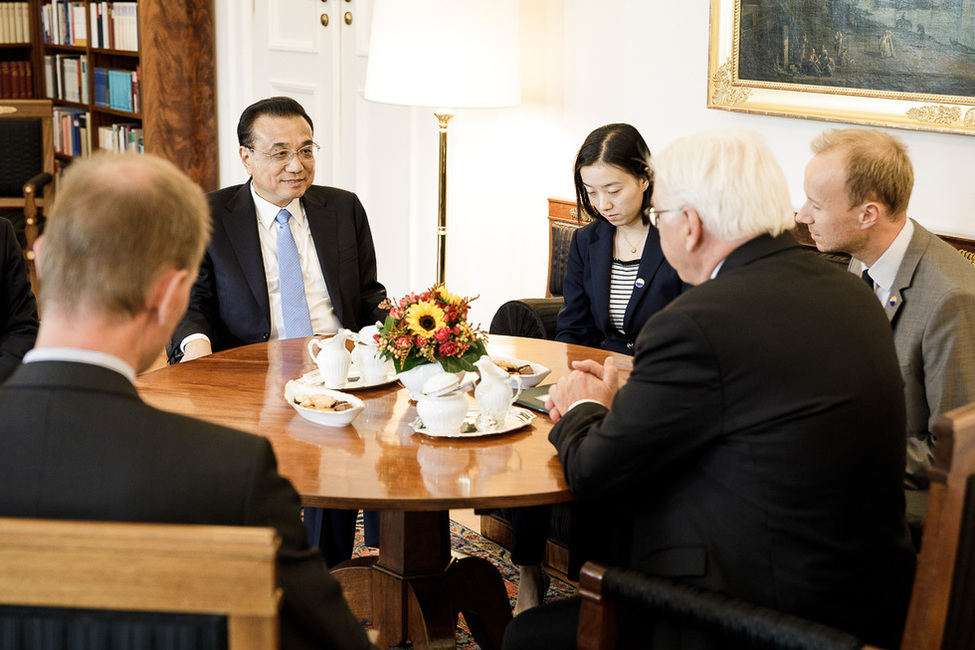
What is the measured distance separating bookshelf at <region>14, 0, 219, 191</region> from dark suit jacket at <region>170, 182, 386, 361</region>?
3.50 meters

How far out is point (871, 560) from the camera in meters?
1.74

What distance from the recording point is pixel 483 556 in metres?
3.35

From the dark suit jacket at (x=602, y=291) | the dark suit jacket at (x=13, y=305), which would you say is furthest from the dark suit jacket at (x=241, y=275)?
the dark suit jacket at (x=602, y=291)

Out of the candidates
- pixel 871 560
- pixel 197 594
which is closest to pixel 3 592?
pixel 197 594

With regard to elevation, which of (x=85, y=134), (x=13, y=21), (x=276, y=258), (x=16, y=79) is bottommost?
(x=276, y=258)

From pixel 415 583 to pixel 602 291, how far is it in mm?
1267

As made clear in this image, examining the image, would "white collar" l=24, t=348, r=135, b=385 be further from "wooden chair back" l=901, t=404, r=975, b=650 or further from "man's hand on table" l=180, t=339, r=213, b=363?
"man's hand on table" l=180, t=339, r=213, b=363

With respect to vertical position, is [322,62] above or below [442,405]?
above

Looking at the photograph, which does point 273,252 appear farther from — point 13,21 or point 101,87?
point 13,21

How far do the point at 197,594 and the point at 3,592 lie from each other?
0.19 m

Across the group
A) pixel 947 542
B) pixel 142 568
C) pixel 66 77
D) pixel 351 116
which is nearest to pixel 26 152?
pixel 66 77

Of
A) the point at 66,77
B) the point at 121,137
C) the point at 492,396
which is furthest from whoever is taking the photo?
the point at 66,77

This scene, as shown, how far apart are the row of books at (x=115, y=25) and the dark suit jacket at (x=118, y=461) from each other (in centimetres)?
577

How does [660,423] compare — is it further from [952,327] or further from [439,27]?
[439,27]
